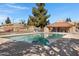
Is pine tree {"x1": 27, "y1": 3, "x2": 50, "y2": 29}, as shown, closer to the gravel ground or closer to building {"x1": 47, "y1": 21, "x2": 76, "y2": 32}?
building {"x1": 47, "y1": 21, "x2": 76, "y2": 32}

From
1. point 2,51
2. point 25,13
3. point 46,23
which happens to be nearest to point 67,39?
point 46,23

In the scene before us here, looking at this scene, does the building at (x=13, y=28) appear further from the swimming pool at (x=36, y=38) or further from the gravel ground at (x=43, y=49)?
the gravel ground at (x=43, y=49)

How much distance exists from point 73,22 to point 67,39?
0.35 meters

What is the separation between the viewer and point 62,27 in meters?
4.92

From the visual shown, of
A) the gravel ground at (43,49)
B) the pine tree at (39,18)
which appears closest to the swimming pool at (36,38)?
the gravel ground at (43,49)

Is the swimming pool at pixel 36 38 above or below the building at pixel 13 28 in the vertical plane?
below

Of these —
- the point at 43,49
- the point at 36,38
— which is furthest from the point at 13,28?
the point at 43,49

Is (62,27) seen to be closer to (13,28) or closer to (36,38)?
(36,38)

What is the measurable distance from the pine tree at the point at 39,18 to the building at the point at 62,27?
135 mm

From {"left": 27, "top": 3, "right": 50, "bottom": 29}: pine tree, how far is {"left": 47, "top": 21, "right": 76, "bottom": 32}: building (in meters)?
0.13

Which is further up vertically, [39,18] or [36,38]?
[39,18]

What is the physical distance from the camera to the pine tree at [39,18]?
4.88 meters

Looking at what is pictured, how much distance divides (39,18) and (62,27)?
0.47 meters

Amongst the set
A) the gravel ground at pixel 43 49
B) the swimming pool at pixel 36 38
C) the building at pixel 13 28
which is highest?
the building at pixel 13 28
